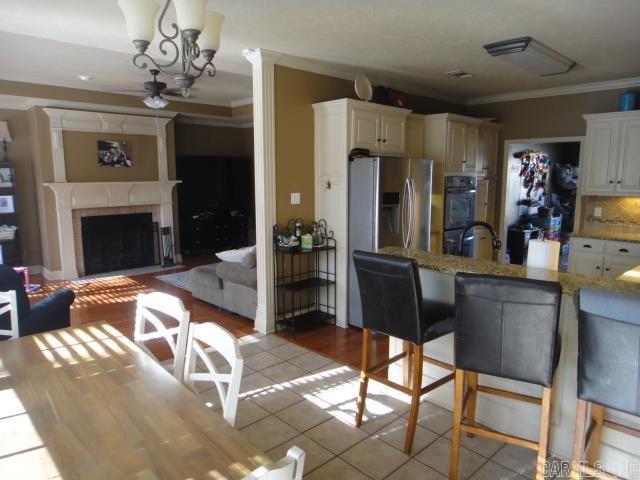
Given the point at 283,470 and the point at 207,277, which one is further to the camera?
the point at 207,277

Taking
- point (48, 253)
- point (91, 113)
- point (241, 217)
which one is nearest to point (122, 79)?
point (91, 113)

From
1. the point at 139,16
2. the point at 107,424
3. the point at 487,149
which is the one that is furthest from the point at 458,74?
the point at 107,424

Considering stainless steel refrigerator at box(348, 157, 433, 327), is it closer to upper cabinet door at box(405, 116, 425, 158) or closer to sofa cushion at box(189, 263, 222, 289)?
upper cabinet door at box(405, 116, 425, 158)

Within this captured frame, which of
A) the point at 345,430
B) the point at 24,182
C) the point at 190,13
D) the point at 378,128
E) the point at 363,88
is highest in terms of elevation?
the point at 363,88

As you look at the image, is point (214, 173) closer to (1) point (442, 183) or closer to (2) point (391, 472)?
(1) point (442, 183)

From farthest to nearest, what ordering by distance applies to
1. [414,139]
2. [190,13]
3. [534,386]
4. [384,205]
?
[414,139] → [384,205] → [534,386] → [190,13]

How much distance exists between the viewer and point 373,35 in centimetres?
346

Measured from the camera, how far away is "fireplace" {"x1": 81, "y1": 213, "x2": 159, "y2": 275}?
668cm

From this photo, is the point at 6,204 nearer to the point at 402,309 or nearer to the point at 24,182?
the point at 24,182

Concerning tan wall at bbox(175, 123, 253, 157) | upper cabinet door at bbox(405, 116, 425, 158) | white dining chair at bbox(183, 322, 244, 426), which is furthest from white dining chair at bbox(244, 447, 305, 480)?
tan wall at bbox(175, 123, 253, 157)

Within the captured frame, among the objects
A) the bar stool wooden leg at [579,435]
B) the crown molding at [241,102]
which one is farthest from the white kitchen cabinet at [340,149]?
the crown molding at [241,102]

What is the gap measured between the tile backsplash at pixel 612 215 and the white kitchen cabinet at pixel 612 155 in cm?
37

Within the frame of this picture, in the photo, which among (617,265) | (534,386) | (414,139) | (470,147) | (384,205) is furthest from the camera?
(470,147)

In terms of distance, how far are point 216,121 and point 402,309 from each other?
7.08 m
